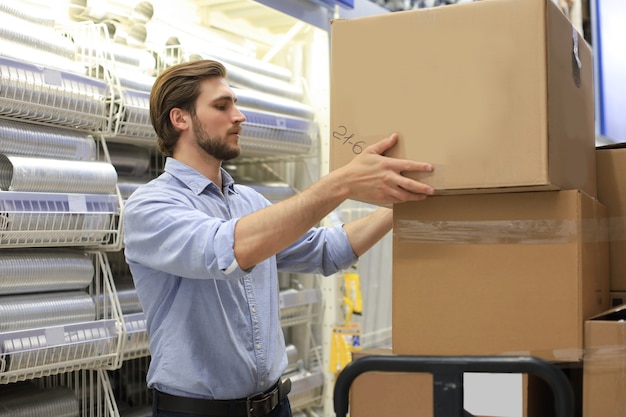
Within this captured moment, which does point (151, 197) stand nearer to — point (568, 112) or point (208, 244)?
point (208, 244)

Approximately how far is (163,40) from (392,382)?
1.90m

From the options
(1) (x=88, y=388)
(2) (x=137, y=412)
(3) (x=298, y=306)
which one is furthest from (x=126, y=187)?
(3) (x=298, y=306)

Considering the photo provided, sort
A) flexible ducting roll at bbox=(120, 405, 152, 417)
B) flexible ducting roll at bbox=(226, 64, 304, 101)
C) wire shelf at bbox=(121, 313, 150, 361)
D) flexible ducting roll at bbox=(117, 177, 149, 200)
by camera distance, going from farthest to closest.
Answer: flexible ducting roll at bbox=(226, 64, 304, 101) < flexible ducting roll at bbox=(120, 405, 152, 417) < flexible ducting roll at bbox=(117, 177, 149, 200) < wire shelf at bbox=(121, 313, 150, 361)

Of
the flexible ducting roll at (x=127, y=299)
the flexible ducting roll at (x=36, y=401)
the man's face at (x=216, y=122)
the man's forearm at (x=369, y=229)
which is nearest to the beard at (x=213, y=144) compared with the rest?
the man's face at (x=216, y=122)

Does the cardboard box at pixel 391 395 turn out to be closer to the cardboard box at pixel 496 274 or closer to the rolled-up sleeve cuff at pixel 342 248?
the cardboard box at pixel 496 274

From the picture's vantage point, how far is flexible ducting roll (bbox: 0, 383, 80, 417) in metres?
2.29

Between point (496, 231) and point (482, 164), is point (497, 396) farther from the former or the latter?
Answer: point (482, 164)

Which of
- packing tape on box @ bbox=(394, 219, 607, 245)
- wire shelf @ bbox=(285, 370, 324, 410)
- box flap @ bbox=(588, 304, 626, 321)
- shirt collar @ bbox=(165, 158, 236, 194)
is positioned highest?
shirt collar @ bbox=(165, 158, 236, 194)

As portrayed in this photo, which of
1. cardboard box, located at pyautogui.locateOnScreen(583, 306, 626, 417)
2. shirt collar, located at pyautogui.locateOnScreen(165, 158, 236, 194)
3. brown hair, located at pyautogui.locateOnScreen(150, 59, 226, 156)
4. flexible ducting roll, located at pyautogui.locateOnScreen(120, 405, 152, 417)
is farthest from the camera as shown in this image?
flexible ducting roll, located at pyautogui.locateOnScreen(120, 405, 152, 417)

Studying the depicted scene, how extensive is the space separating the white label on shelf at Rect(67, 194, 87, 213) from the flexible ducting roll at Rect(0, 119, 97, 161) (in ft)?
0.48

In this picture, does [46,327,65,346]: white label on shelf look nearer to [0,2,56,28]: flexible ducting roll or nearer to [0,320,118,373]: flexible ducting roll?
[0,320,118,373]: flexible ducting roll

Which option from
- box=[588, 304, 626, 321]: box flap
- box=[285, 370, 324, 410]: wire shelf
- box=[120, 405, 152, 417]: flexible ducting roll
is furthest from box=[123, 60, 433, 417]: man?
box=[285, 370, 324, 410]: wire shelf

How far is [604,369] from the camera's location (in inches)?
51.1

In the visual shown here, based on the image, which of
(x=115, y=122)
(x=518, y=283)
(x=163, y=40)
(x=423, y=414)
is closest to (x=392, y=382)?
→ (x=423, y=414)
